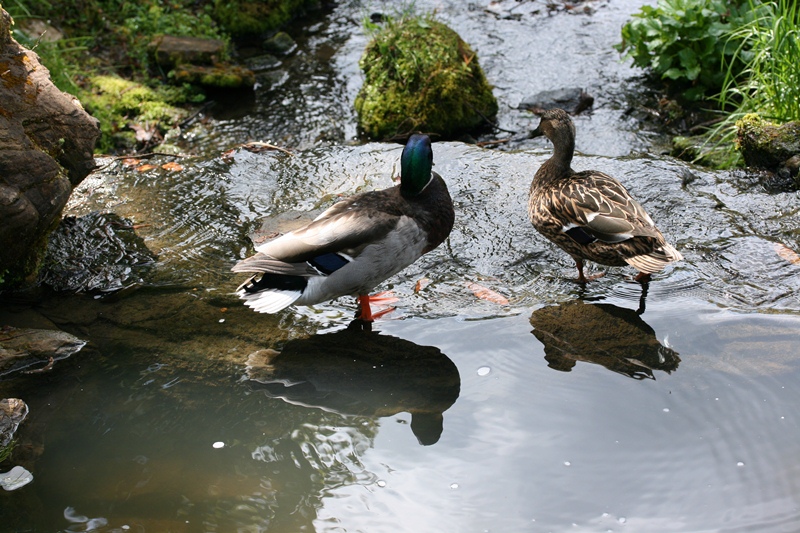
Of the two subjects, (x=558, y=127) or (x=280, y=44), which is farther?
(x=280, y=44)

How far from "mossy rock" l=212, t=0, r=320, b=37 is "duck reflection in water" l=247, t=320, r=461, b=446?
651 centimetres

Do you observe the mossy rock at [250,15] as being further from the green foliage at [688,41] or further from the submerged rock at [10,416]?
the submerged rock at [10,416]

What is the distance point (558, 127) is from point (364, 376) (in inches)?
86.6

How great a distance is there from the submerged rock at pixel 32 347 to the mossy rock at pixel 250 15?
642 centimetres

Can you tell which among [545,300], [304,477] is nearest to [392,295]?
[545,300]

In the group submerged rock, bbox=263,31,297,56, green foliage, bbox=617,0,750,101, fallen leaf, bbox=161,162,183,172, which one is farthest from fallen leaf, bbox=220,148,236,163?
green foliage, bbox=617,0,750,101

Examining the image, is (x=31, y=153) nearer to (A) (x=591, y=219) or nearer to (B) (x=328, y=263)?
(B) (x=328, y=263)

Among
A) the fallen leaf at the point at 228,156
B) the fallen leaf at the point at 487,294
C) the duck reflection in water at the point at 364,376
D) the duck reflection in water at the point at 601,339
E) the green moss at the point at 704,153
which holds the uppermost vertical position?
the fallen leaf at the point at 228,156

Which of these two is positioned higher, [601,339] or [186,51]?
[186,51]

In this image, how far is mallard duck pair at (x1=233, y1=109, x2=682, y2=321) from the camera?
397 cm

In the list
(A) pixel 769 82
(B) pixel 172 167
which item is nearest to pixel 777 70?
(A) pixel 769 82

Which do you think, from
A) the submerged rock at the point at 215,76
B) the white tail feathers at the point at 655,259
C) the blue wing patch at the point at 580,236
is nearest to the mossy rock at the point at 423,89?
the submerged rock at the point at 215,76

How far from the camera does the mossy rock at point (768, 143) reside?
5.38 metres

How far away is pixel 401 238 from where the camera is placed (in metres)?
4.08
